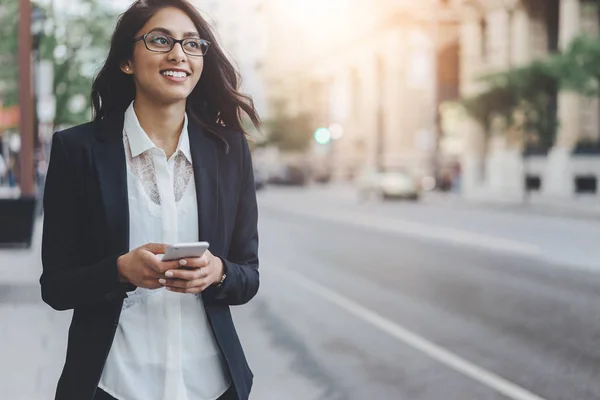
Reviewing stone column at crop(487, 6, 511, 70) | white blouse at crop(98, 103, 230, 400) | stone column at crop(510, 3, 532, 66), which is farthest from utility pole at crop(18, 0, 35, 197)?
stone column at crop(487, 6, 511, 70)

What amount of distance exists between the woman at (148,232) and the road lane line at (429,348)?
4875 mm

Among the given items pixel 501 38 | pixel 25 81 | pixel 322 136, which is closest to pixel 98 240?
pixel 25 81

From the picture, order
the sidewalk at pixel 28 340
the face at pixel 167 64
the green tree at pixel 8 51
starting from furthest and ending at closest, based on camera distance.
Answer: the green tree at pixel 8 51 < the sidewalk at pixel 28 340 < the face at pixel 167 64

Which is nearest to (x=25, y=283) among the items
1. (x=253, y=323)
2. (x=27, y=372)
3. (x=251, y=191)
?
(x=253, y=323)

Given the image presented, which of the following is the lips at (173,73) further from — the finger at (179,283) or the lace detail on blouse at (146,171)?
the finger at (179,283)

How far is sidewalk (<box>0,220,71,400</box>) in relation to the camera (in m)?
6.84

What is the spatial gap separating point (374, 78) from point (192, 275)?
72004 millimetres

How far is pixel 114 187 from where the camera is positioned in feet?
7.94

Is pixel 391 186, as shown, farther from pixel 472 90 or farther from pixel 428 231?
pixel 428 231

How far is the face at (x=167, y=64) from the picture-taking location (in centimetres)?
251

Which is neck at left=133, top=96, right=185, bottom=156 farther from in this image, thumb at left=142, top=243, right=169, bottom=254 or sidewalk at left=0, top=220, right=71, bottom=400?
sidewalk at left=0, top=220, right=71, bottom=400

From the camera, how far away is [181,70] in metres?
2.52

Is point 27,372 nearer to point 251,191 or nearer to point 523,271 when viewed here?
point 251,191

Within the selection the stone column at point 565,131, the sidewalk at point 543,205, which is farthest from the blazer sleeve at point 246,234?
the stone column at point 565,131
